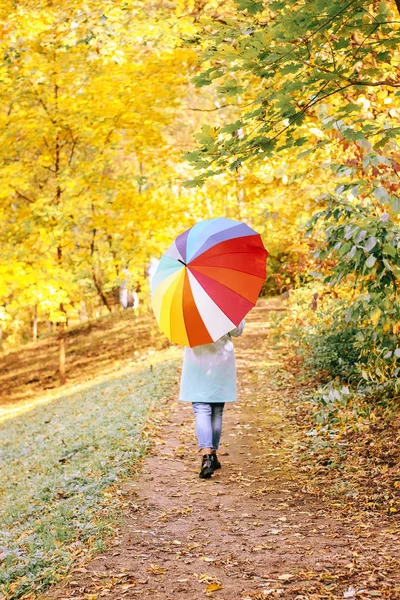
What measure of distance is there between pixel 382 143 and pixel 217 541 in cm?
316

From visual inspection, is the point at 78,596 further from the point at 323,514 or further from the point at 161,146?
the point at 161,146

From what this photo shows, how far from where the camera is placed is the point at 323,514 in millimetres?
5582

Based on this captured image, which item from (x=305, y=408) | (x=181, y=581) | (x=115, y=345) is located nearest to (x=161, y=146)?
(x=305, y=408)

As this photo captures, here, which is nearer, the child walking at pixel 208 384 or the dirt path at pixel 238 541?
the dirt path at pixel 238 541

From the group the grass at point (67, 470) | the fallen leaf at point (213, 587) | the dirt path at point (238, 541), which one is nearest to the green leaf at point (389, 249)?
the dirt path at point (238, 541)

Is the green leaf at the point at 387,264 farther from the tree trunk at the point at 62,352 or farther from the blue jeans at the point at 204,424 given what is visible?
the tree trunk at the point at 62,352

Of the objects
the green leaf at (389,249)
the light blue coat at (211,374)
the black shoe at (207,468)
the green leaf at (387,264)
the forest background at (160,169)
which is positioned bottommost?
the black shoe at (207,468)

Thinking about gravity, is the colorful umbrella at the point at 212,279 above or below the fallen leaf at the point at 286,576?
above

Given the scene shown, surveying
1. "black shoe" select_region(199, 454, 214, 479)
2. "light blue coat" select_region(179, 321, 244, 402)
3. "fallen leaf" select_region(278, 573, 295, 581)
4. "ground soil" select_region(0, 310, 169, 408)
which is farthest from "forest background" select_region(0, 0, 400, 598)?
"fallen leaf" select_region(278, 573, 295, 581)

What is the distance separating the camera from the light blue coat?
6.66 metres

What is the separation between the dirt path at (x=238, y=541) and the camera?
4.23 m

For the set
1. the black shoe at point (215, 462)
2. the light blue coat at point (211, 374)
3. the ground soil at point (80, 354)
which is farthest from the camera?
the ground soil at point (80, 354)

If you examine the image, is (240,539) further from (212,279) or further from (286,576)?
(212,279)

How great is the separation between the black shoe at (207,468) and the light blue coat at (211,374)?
628 mm
